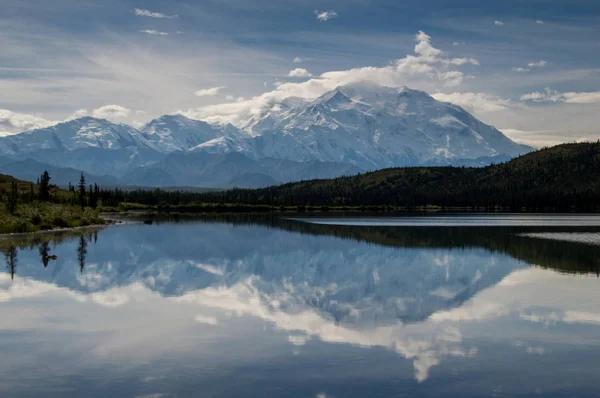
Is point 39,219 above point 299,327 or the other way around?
above

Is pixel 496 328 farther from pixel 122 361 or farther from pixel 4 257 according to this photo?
pixel 4 257

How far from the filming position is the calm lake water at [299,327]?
21.2m

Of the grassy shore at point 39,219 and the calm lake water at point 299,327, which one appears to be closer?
the calm lake water at point 299,327

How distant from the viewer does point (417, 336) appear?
28000 mm

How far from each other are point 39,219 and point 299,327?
8215cm

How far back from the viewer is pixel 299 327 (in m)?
29.9

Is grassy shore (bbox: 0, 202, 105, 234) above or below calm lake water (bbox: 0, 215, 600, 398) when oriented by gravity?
above

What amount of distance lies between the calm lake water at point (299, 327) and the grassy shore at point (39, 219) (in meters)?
32.5

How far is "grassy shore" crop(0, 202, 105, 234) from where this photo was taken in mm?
91375

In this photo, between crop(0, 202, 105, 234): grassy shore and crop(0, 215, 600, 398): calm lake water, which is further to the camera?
crop(0, 202, 105, 234): grassy shore

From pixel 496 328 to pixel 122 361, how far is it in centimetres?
1651

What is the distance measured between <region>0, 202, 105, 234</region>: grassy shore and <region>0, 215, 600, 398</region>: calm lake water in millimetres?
32517

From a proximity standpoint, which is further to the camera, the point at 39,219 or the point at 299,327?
the point at 39,219

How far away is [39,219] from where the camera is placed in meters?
102
